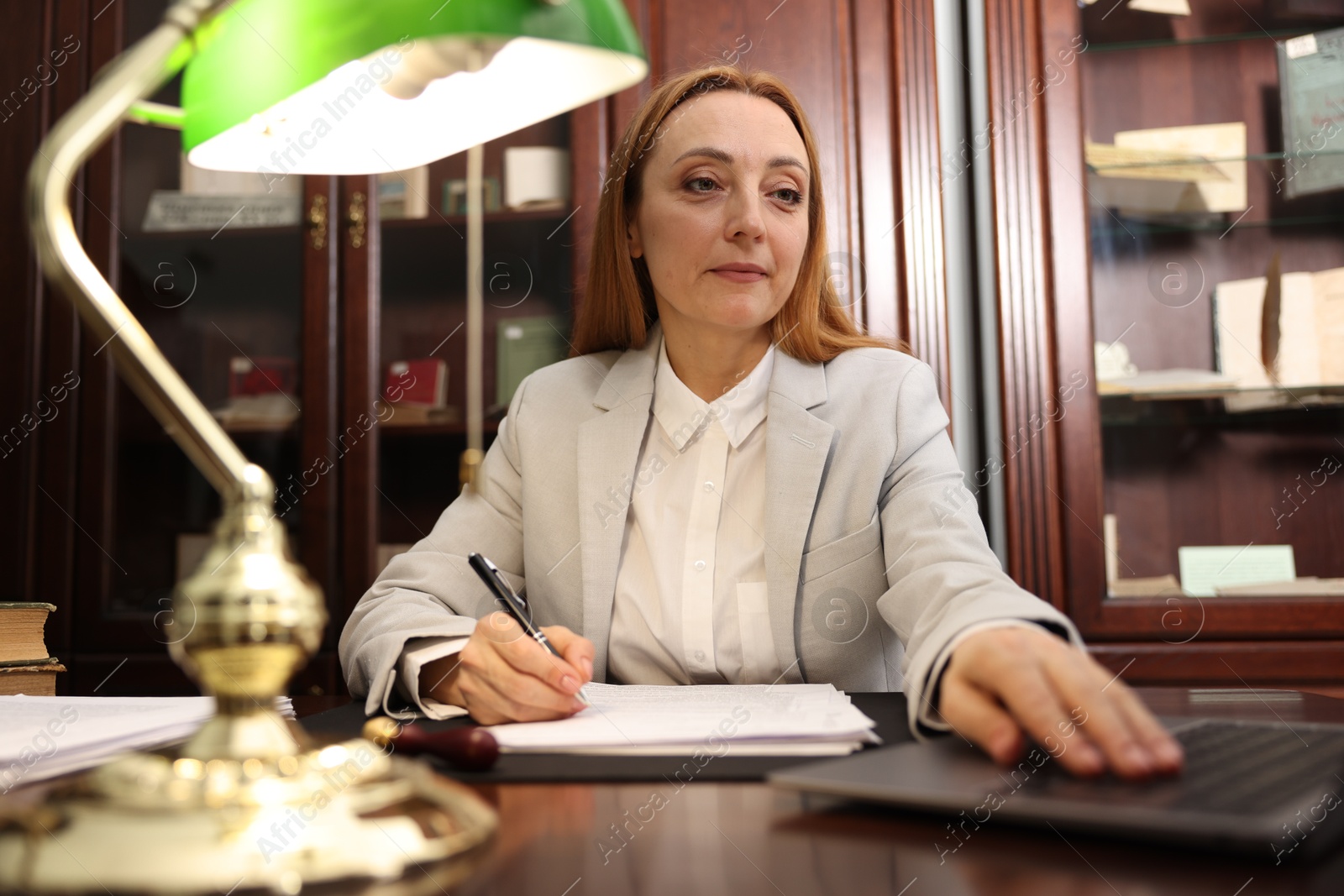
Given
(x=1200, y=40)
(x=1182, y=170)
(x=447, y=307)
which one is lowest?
(x=447, y=307)

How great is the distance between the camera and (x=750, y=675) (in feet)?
4.16

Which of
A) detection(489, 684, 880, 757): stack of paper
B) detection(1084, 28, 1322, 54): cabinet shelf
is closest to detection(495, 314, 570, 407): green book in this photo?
detection(1084, 28, 1322, 54): cabinet shelf

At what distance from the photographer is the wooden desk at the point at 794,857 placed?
16.7 inches

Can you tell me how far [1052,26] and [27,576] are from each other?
2.46m

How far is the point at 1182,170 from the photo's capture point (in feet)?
7.09

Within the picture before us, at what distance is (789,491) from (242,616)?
0.91 m

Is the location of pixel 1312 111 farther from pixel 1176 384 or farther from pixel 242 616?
pixel 242 616

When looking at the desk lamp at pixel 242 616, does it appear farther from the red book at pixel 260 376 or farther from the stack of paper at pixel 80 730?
the red book at pixel 260 376

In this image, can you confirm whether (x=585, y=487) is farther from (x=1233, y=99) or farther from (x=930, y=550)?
(x=1233, y=99)

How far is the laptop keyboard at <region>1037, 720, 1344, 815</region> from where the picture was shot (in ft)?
1.56

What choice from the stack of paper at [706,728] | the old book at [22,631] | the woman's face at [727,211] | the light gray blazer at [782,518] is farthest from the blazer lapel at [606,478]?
the old book at [22,631]

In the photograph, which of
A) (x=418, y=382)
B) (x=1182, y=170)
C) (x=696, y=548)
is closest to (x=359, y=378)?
(x=418, y=382)

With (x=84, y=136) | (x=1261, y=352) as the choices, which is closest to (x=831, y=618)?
(x=84, y=136)

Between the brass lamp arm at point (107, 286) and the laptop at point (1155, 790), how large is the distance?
337mm
